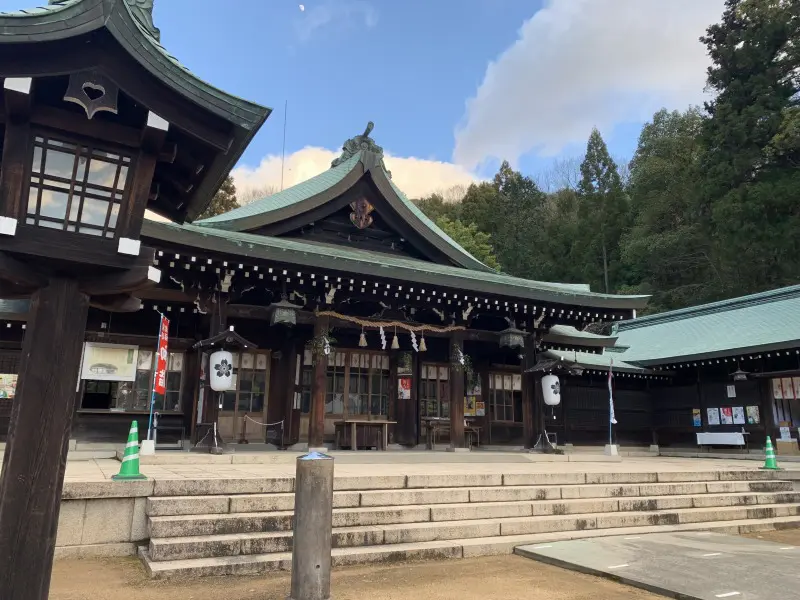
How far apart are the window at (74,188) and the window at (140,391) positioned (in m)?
8.28

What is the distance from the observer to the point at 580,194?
4691cm

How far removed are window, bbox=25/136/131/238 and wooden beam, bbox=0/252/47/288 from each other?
30 centimetres

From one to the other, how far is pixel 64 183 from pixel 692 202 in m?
32.0

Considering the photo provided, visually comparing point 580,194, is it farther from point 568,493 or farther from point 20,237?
point 20,237

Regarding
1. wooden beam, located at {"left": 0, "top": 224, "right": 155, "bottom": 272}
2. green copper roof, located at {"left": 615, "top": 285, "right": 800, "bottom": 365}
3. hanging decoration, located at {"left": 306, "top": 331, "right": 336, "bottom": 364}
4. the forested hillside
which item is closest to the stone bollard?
wooden beam, located at {"left": 0, "top": 224, "right": 155, "bottom": 272}

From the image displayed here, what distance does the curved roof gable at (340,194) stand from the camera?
1270 centimetres

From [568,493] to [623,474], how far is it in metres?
1.60

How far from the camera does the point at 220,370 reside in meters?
9.99

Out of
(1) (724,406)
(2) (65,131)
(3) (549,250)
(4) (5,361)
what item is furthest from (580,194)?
(2) (65,131)

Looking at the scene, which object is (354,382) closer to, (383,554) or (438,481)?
(438,481)

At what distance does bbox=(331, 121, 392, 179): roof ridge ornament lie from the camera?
13.7 m

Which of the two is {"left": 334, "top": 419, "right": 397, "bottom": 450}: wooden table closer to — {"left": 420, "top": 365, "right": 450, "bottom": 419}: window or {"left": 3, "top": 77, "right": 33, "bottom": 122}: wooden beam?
{"left": 420, "top": 365, "right": 450, "bottom": 419}: window

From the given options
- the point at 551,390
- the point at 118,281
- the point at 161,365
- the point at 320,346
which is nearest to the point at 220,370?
the point at 161,365

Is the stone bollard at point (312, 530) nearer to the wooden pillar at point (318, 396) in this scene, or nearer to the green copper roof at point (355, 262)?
the green copper roof at point (355, 262)
